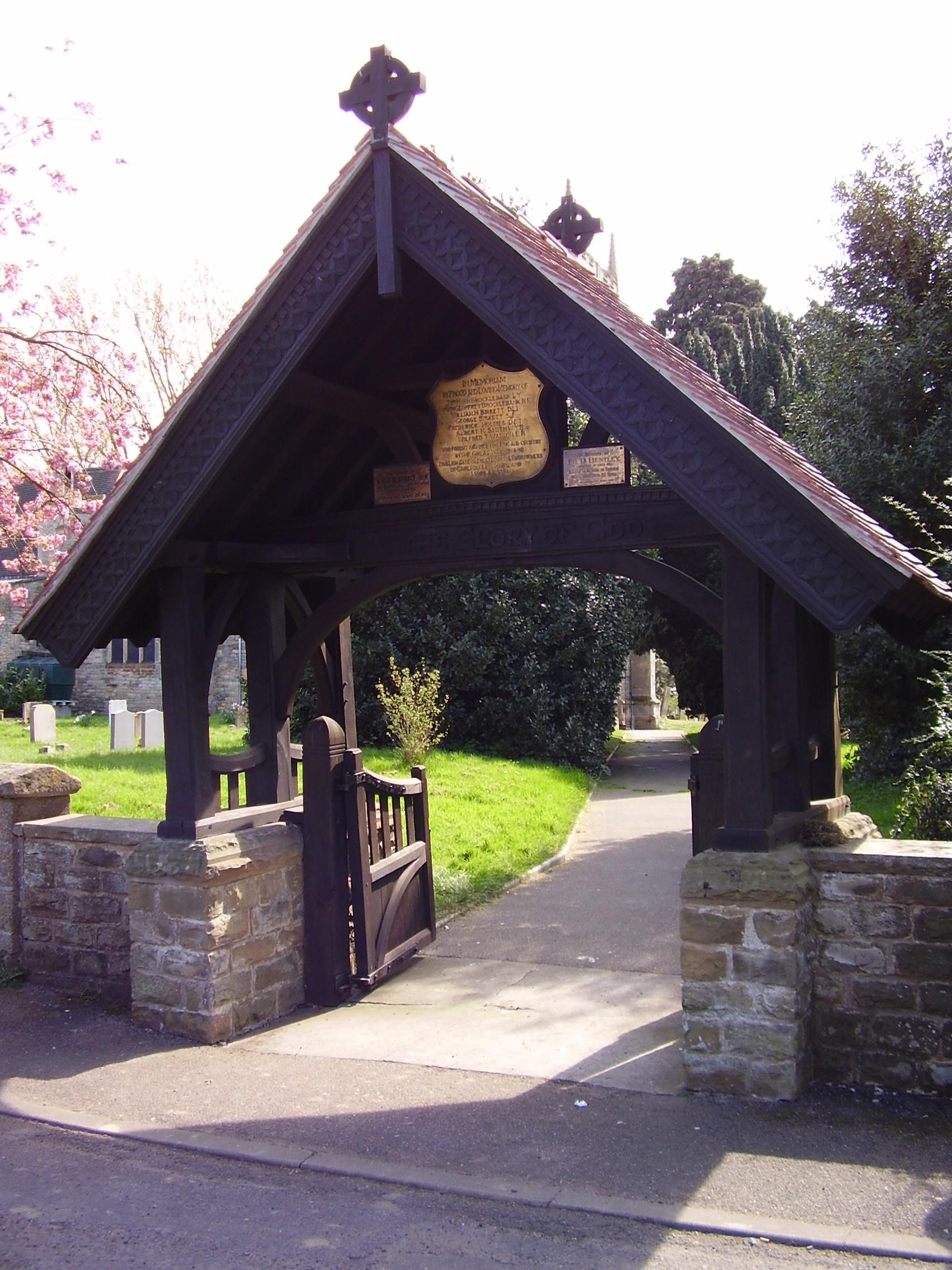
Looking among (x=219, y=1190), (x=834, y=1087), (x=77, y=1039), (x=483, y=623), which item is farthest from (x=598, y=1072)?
(x=483, y=623)

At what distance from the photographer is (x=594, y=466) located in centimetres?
576

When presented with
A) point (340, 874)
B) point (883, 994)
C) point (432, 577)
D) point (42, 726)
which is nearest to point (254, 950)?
point (340, 874)

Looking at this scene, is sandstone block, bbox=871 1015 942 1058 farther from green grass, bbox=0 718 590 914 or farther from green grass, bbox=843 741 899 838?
green grass, bbox=843 741 899 838

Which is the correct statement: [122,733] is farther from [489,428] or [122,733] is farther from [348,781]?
[489,428]

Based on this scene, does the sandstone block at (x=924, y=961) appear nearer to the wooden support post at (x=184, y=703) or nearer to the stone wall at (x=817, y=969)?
the stone wall at (x=817, y=969)

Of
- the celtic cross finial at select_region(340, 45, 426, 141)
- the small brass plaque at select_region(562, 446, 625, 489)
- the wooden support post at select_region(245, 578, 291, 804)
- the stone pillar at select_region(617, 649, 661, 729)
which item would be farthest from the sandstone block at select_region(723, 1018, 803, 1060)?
the stone pillar at select_region(617, 649, 661, 729)

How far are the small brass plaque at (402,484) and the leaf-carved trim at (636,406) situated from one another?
1.18 metres

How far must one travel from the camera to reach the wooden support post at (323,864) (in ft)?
21.9

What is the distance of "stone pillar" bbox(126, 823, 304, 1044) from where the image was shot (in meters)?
6.00

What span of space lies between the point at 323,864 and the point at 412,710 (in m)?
8.89

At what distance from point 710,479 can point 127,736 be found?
1647cm

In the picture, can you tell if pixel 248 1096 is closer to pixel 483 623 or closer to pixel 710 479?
pixel 710 479

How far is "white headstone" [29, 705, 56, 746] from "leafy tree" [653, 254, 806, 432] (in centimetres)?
1297

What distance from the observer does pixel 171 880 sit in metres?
6.05
